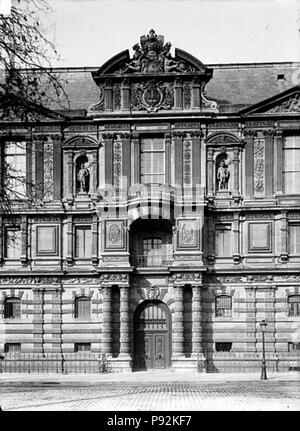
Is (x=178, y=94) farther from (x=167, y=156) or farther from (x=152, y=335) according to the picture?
(x=152, y=335)

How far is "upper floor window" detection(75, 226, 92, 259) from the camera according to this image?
42031mm

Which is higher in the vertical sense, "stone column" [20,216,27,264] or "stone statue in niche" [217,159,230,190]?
"stone statue in niche" [217,159,230,190]

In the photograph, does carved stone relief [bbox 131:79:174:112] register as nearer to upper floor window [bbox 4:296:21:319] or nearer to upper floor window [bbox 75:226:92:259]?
upper floor window [bbox 75:226:92:259]

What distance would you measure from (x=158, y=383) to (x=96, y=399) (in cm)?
837

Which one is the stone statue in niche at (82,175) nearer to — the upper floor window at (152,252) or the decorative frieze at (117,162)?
the decorative frieze at (117,162)

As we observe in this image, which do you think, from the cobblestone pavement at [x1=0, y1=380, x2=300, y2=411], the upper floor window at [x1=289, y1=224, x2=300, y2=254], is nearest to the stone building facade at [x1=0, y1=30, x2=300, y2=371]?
the upper floor window at [x1=289, y1=224, x2=300, y2=254]

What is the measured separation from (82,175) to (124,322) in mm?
8491

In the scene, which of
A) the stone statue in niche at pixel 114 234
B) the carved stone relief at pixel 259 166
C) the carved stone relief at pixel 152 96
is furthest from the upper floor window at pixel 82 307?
the carved stone relief at pixel 259 166

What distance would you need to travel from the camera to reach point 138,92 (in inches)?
1650

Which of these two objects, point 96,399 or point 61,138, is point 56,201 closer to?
point 61,138

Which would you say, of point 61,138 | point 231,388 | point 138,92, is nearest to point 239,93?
point 138,92

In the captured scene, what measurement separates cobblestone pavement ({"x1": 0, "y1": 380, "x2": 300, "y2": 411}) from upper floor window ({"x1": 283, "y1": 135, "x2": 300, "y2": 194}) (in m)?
11.7

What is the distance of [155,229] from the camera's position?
41.8 meters

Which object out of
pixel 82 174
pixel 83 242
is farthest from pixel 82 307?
pixel 82 174
